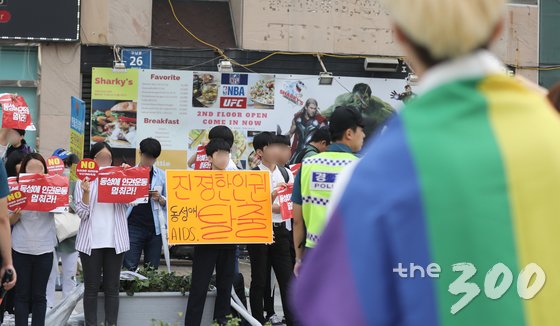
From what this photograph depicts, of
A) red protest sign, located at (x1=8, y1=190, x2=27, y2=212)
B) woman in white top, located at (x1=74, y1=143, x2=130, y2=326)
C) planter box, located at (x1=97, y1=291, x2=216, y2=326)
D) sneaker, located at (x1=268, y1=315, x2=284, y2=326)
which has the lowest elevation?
A: sneaker, located at (x1=268, y1=315, x2=284, y2=326)

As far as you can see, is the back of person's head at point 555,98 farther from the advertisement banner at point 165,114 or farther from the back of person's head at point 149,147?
the advertisement banner at point 165,114

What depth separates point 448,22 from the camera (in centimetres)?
198

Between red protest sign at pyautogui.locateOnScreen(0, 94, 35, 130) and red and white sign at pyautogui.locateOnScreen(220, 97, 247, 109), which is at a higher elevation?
red and white sign at pyautogui.locateOnScreen(220, 97, 247, 109)

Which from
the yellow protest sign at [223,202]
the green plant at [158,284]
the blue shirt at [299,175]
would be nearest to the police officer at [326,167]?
the blue shirt at [299,175]

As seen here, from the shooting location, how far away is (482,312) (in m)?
2.20

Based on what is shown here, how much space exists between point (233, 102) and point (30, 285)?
369 inches

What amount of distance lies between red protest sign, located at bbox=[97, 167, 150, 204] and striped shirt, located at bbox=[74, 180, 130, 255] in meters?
0.11

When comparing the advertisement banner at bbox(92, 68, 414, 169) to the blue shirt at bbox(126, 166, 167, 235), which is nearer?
the blue shirt at bbox(126, 166, 167, 235)

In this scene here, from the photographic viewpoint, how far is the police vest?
704cm

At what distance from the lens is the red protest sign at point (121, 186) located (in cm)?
860

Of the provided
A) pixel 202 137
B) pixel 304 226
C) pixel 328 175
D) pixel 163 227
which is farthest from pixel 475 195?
pixel 202 137

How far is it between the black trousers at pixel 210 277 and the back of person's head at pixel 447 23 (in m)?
6.93

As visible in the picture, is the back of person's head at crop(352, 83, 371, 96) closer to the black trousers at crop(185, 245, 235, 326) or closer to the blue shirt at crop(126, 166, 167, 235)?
the blue shirt at crop(126, 166, 167, 235)

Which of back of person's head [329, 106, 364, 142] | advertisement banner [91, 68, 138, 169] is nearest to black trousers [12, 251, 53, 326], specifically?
back of person's head [329, 106, 364, 142]
